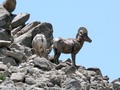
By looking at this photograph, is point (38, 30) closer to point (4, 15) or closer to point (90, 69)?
point (4, 15)

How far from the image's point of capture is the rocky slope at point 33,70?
26.6 m

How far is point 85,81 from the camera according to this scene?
100 ft

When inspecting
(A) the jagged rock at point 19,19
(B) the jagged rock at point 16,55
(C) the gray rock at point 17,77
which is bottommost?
(C) the gray rock at point 17,77

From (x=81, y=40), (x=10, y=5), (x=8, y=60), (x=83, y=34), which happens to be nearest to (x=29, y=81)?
(x=8, y=60)

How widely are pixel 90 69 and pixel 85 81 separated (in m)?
4.58

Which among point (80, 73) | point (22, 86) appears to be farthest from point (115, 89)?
point (22, 86)

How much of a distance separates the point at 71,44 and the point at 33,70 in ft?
20.9

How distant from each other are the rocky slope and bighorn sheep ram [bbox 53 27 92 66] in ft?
3.06

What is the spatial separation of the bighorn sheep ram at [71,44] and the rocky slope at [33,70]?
93cm

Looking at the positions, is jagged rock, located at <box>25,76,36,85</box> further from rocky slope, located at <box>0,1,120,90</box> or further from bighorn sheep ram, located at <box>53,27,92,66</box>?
bighorn sheep ram, located at <box>53,27,92,66</box>

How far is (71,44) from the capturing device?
34438 mm

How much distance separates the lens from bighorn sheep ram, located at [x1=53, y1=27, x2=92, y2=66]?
33938 millimetres

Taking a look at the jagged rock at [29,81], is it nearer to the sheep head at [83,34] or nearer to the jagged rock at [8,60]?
the jagged rock at [8,60]

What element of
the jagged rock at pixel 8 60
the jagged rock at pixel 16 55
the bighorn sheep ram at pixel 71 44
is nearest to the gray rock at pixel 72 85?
the jagged rock at pixel 8 60
